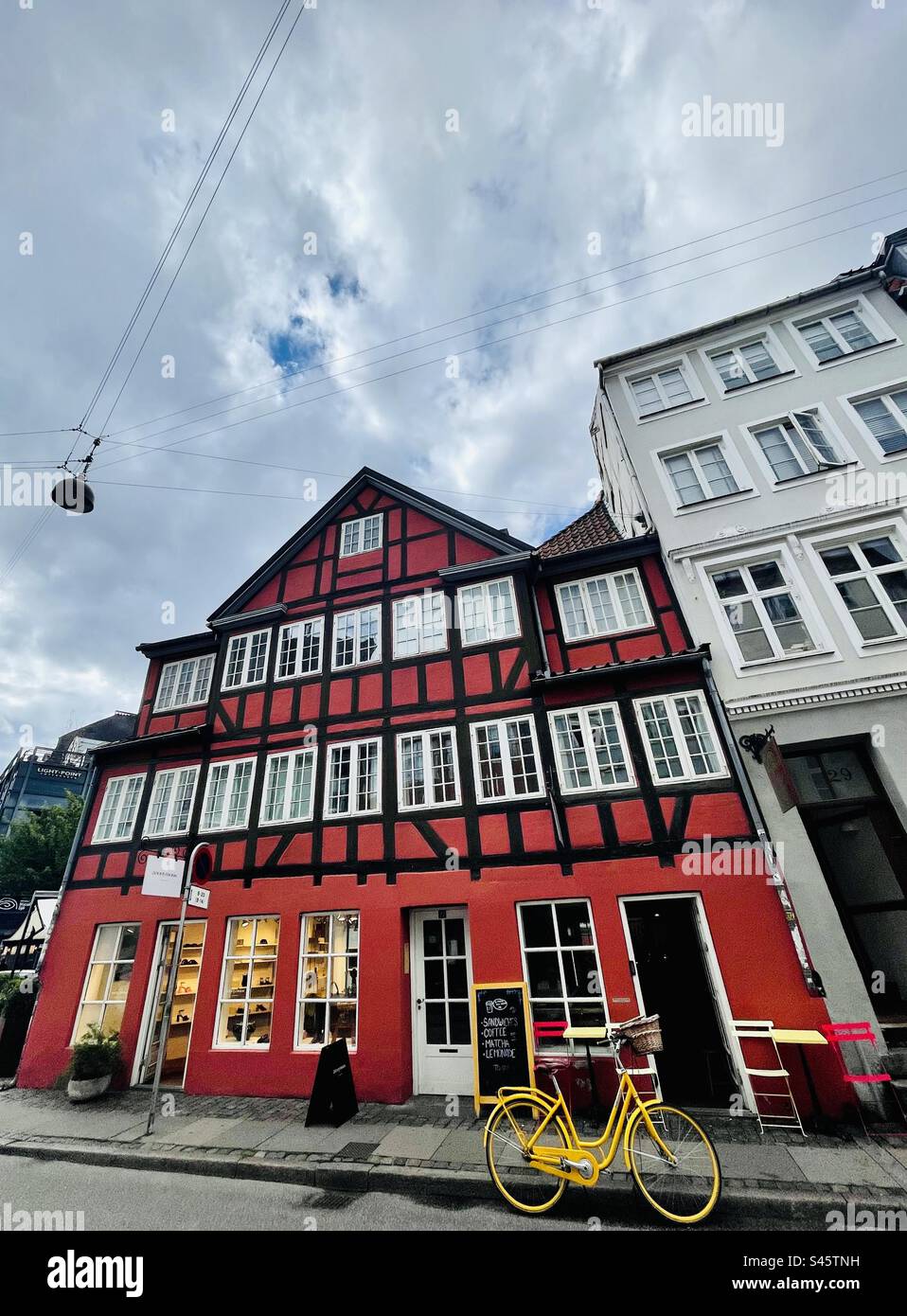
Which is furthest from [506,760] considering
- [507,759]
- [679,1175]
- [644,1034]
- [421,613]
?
[679,1175]

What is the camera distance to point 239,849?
1185 centimetres

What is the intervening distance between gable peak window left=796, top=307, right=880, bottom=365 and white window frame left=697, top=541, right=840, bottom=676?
5.74 m

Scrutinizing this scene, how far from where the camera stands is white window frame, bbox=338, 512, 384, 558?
47.2 ft

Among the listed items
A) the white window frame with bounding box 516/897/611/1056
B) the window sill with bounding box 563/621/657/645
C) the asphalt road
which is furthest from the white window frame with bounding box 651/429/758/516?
the asphalt road

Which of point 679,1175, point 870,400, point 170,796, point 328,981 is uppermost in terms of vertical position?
point 870,400

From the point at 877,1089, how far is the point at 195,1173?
9.25 m

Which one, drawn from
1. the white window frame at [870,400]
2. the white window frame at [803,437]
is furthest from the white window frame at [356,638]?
the white window frame at [870,400]

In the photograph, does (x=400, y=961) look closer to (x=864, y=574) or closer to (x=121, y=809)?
(x=121, y=809)

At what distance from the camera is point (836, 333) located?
41.9 ft

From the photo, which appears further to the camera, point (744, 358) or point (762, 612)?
point (744, 358)

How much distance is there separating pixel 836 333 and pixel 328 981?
18.7 metres
